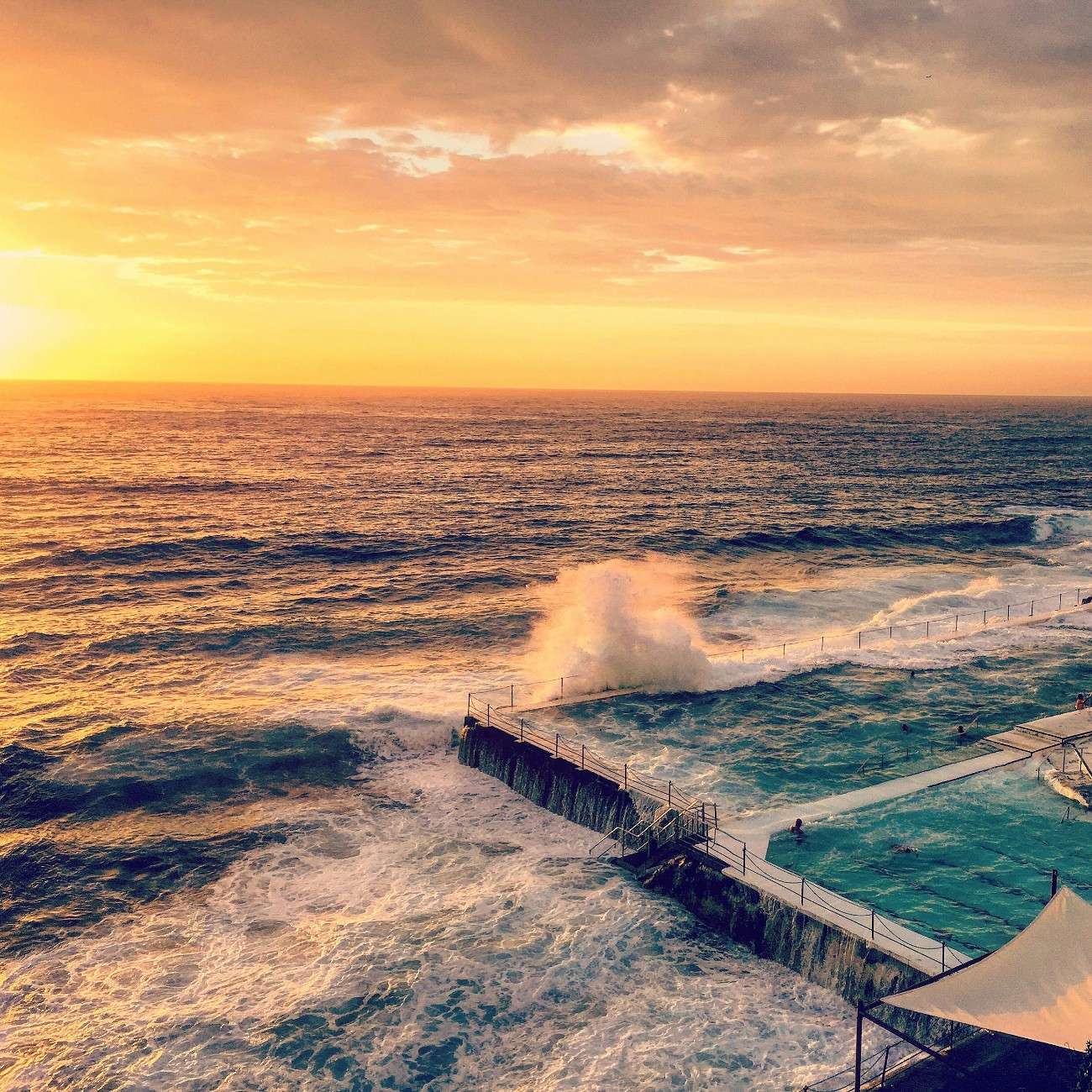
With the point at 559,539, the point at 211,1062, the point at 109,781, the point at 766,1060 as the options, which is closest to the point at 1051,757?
the point at 766,1060

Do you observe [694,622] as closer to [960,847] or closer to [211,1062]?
[960,847]

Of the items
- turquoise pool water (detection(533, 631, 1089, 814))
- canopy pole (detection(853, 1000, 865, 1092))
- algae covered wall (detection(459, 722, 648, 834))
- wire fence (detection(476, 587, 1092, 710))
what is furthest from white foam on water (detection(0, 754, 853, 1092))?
wire fence (detection(476, 587, 1092, 710))

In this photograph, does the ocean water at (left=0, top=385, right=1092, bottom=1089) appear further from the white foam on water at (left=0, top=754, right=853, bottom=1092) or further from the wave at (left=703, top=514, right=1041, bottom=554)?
the wave at (left=703, top=514, right=1041, bottom=554)

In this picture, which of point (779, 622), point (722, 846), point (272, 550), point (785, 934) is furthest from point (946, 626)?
point (272, 550)

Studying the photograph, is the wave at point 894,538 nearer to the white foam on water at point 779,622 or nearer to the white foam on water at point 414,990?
the white foam on water at point 779,622

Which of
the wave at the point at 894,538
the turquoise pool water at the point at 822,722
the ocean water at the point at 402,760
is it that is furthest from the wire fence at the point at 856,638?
the wave at the point at 894,538
